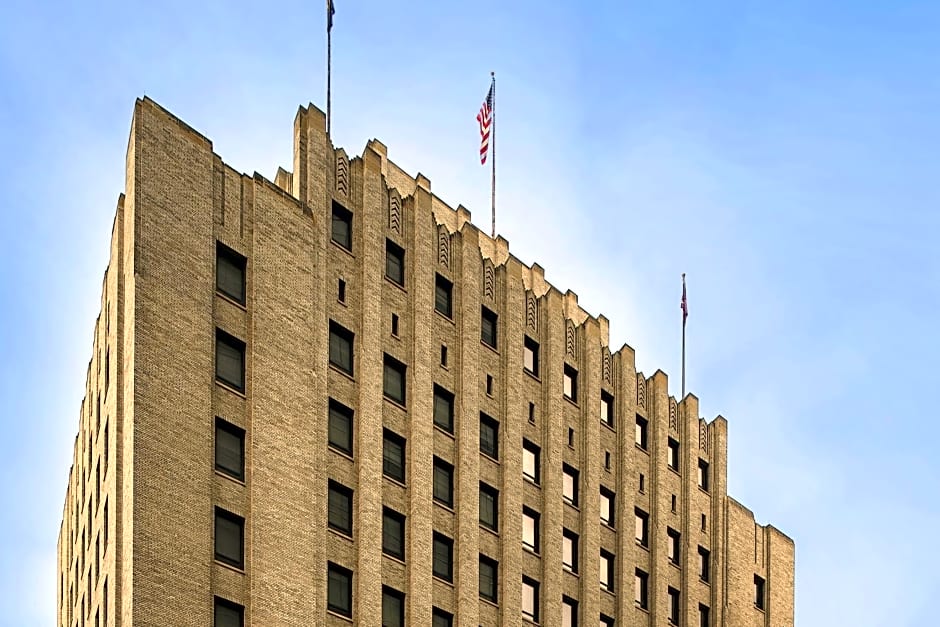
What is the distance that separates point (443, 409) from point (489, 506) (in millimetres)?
4278

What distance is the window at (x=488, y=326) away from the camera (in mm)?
73625

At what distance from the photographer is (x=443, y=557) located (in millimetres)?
68250

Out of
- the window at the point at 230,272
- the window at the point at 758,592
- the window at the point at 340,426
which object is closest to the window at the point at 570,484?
the window at the point at 340,426

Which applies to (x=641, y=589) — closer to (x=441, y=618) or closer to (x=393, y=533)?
(x=441, y=618)

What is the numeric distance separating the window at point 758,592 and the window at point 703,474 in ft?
17.2

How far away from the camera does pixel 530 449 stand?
7450 cm

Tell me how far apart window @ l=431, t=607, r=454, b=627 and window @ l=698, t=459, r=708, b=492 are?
21021 mm

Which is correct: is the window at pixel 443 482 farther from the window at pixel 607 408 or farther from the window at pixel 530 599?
the window at pixel 607 408

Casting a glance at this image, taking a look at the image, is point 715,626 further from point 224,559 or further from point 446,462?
point 224,559

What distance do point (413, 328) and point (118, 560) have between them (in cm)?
1590

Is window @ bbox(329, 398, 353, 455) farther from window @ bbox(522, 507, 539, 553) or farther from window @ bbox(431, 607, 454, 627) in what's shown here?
window @ bbox(522, 507, 539, 553)

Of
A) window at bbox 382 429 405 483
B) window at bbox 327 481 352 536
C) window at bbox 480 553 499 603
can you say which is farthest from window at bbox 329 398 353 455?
window at bbox 480 553 499 603

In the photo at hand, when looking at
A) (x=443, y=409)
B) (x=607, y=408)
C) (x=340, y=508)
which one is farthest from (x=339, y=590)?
(x=607, y=408)

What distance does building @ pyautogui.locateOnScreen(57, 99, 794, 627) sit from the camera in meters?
59.3
